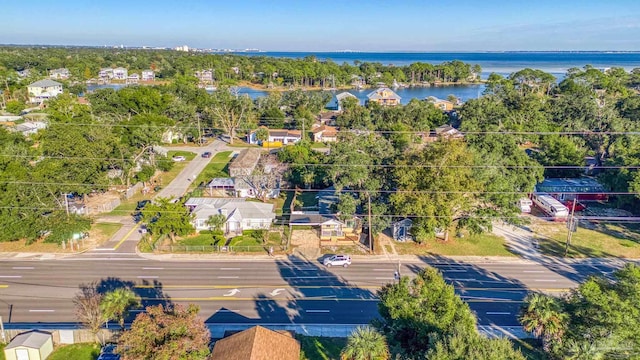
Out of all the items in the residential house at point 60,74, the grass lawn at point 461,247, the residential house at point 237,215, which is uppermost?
the residential house at point 60,74

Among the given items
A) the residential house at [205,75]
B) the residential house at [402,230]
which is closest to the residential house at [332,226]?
the residential house at [402,230]

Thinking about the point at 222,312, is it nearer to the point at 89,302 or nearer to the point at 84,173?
the point at 89,302

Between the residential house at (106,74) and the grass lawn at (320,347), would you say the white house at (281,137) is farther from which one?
the residential house at (106,74)

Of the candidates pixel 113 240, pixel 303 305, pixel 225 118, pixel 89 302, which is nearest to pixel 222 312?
pixel 303 305

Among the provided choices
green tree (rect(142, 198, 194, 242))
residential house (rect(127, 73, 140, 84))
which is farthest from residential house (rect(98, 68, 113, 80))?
green tree (rect(142, 198, 194, 242))

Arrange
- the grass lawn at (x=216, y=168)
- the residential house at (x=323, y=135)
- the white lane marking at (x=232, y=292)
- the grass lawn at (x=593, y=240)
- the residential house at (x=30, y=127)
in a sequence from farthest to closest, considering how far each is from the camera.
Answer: the residential house at (x=323, y=135) → the residential house at (x=30, y=127) → the grass lawn at (x=216, y=168) → the grass lawn at (x=593, y=240) → the white lane marking at (x=232, y=292)

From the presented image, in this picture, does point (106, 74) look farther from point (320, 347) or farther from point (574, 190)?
point (320, 347)

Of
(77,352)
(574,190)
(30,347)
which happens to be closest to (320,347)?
(77,352)

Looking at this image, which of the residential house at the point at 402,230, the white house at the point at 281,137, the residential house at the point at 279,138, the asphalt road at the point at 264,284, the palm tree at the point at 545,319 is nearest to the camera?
the palm tree at the point at 545,319
